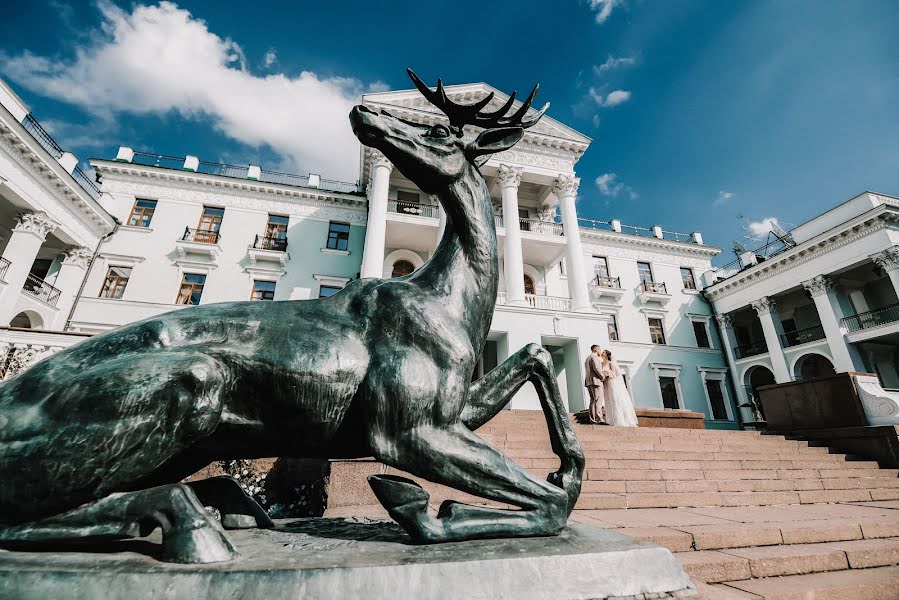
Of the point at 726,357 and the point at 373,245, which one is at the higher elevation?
the point at 373,245

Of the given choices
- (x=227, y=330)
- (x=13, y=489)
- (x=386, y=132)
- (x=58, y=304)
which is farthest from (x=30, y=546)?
(x=58, y=304)

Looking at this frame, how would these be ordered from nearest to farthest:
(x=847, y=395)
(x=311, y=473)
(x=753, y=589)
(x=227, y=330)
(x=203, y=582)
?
(x=203, y=582), (x=227, y=330), (x=753, y=589), (x=311, y=473), (x=847, y=395)

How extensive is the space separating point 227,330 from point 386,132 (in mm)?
922

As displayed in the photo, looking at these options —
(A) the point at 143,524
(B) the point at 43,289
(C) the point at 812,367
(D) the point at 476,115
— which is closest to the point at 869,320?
(C) the point at 812,367

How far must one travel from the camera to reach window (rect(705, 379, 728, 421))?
25.7 m

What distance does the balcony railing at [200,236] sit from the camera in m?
21.6

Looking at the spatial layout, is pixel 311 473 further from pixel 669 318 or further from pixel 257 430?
pixel 669 318

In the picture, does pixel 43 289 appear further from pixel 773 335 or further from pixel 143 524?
pixel 773 335

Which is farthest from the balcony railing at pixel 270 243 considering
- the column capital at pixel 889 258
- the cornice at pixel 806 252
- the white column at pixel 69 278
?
the column capital at pixel 889 258

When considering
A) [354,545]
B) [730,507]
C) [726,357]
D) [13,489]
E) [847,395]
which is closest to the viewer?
[13,489]

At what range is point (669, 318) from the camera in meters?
27.9

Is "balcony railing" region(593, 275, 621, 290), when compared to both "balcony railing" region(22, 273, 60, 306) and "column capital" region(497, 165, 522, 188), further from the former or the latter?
"balcony railing" region(22, 273, 60, 306)

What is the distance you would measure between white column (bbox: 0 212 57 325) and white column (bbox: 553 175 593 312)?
76.3ft

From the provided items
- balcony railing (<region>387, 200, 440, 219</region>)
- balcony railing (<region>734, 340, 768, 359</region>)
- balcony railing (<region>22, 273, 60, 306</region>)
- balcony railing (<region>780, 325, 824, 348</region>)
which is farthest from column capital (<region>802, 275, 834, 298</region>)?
balcony railing (<region>22, 273, 60, 306</region>)
